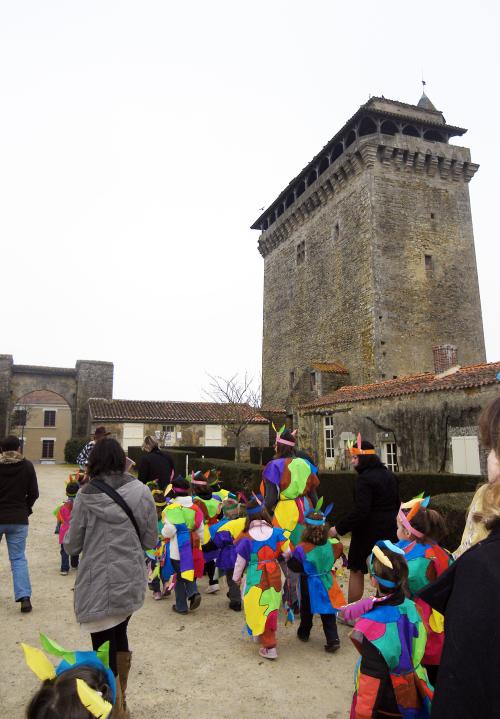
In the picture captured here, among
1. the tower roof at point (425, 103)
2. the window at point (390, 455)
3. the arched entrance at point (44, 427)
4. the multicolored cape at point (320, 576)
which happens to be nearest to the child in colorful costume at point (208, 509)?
the multicolored cape at point (320, 576)

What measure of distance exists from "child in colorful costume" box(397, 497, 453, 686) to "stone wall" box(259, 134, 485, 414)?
1729cm

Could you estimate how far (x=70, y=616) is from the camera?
476 cm

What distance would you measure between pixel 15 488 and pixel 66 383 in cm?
2789

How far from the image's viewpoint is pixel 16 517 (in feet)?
15.8

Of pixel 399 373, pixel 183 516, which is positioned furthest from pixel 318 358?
pixel 183 516

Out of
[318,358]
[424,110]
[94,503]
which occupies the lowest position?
[94,503]

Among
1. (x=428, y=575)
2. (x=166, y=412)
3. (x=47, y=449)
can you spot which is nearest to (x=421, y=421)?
(x=428, y=575)

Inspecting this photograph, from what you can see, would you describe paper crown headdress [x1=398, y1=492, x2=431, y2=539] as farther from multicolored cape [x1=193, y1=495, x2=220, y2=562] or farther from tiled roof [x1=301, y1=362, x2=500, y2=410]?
tiled roof [x1=301, y1=362, x2=500, y2=410]

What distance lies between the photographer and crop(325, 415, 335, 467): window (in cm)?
1567

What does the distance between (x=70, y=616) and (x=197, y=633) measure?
4.40 ft

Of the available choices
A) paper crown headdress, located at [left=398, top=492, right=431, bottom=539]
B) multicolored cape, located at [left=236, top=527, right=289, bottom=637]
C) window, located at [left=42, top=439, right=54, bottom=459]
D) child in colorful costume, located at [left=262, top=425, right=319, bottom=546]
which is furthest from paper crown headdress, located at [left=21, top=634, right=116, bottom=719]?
window, located at [left=42, top=439, right=54, bottom=459]

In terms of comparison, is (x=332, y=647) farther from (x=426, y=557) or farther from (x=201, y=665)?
(x=426, y=557)

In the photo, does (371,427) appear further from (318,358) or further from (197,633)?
(318,358)

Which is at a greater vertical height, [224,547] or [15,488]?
[15,488]
